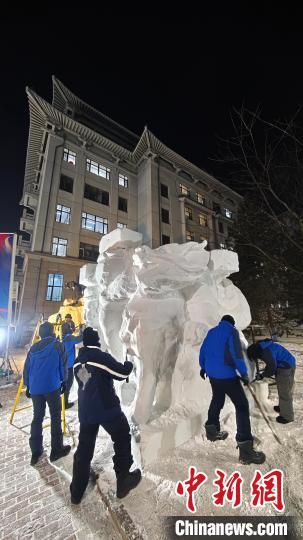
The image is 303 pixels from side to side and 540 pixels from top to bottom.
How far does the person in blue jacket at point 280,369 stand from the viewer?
3771 mm

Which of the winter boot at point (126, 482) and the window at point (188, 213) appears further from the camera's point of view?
the window at point (188, 213)

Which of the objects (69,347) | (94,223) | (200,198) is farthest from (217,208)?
(69,347)

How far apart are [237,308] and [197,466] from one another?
8.39ft

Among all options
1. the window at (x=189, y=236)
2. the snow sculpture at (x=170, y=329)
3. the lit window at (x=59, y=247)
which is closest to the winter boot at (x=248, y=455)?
the snow sculpture at (x=170, y=329)

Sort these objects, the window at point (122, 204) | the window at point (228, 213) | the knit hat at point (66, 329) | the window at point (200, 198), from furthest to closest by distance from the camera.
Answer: the window at point (228, 213)
the window at point (200, 198)
the window at point (122, 204)
the knit hat at point (66, 329)

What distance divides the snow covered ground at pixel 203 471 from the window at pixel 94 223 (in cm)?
1791

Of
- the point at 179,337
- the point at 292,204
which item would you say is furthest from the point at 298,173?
the point at 179,337

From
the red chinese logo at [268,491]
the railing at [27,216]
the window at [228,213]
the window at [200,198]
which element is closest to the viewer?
the red chinese logo at [268,491]

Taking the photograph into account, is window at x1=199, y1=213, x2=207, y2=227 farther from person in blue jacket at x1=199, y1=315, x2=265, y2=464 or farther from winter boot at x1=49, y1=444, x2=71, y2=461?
winter boot at x1=49, y1=444, x2=71, y2=461

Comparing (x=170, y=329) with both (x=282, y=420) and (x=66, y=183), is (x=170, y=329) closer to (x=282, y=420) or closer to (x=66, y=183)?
(x=282, y=420)

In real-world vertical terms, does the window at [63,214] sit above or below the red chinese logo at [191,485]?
above

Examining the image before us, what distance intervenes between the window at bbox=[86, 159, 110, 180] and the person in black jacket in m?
21.9

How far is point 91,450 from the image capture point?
2.36 metres

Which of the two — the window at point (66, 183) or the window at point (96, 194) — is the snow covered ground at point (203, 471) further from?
the window at point (96, 194)
